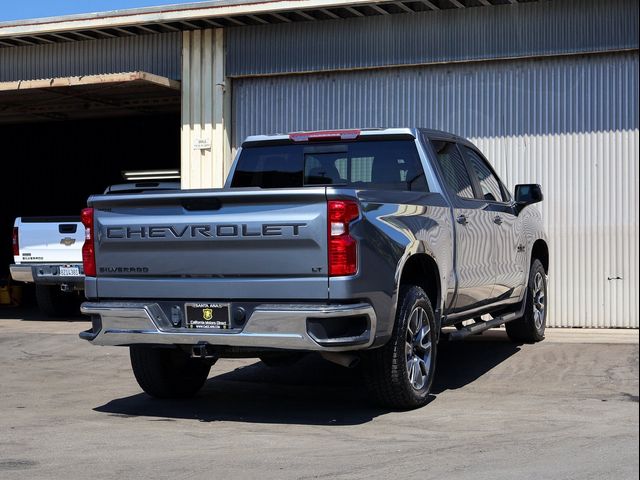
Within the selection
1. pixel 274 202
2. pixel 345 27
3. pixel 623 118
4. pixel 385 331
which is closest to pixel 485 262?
pixel 385 331

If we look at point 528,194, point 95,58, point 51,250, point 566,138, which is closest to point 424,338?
point 528,194

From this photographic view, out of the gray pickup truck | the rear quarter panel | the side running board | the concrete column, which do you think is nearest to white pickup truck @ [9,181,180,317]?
the concrete column

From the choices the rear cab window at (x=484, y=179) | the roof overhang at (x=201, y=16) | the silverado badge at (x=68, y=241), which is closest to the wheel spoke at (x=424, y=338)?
the rear cab window at (x=484, y=179)

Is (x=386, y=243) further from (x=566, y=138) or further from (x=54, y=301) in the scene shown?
(x=54, y=301)

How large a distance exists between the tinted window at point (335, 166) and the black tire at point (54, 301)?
310 inches

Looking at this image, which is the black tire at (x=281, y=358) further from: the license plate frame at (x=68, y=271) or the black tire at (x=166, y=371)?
the license plate frame at (x=68, y=271)

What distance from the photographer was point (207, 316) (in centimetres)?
725

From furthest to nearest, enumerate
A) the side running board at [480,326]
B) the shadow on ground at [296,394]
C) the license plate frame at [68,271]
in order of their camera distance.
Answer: the license plate frame at [68,271] < the side running board at [480,326] < the shadow on ground at [296,394]

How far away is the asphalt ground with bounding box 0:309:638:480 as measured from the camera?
602cm

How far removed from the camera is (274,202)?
7023 mm

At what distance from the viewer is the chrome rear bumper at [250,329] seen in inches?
271

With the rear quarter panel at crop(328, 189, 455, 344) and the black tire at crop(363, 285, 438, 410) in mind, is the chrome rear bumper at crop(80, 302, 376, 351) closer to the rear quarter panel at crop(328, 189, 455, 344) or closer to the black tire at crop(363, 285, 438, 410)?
the rear quarter panel at crop(328, 189, 455, 344)

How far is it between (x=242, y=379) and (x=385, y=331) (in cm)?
278

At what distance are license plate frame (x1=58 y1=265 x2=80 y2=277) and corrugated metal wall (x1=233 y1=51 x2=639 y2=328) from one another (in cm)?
472
